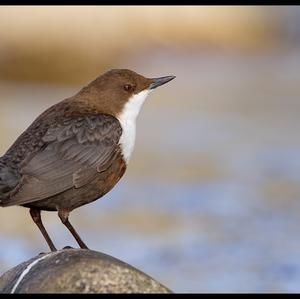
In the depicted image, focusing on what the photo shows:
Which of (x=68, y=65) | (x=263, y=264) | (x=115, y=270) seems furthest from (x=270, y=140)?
(x=115, y=270)

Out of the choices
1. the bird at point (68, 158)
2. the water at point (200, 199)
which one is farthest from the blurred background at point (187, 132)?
the bird at point (68, 158)

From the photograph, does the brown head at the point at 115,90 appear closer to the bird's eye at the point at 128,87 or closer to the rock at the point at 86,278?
the bird's eye at the point at 128,87

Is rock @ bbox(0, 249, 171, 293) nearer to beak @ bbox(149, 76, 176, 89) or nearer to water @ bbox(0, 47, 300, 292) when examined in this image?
beak @ bbox(149, 76, 176, 89)

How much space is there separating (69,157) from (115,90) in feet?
2.10

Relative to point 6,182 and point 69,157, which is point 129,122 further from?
point 6,182

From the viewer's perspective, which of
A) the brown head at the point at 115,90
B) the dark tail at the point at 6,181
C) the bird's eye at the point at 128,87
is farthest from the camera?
the bird's eye at the point at 128,87

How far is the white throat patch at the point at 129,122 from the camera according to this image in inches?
230

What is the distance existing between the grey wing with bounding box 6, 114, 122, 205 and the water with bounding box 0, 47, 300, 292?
2741 mm

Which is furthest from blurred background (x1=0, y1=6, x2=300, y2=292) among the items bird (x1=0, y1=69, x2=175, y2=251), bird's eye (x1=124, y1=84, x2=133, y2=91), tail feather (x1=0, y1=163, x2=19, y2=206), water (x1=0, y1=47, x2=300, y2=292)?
tail feather (x1=0, y1=163, x2=19, y2=206)

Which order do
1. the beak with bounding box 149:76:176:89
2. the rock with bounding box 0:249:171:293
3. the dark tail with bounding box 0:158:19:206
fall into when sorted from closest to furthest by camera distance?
the rock with bounding box 0:249:171:293 → the dark tail with bounding box 0:158:19:206 → the beak with bounding box 149:76:176:89

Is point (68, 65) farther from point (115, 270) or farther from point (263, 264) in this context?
point (115, 270)

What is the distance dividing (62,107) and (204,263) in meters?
3.61

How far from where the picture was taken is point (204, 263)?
29.7 ft

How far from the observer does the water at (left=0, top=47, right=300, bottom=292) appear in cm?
895
